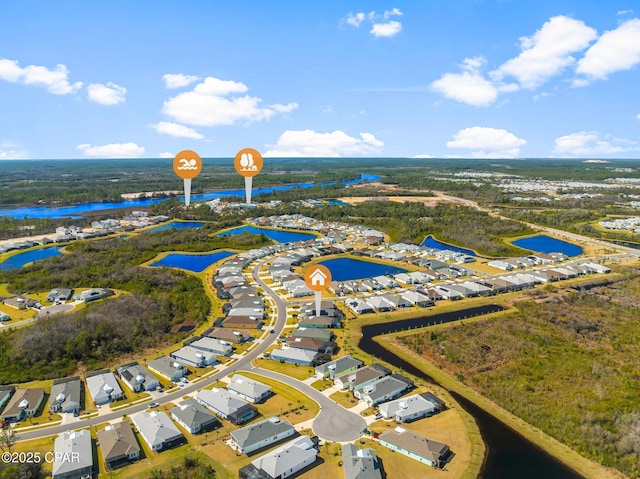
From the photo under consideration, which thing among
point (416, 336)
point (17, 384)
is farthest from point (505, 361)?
point (17, 384)

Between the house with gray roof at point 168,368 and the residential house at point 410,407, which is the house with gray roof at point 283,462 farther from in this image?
the house with gray roof at point 168,368

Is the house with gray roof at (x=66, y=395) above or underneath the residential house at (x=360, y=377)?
underneath

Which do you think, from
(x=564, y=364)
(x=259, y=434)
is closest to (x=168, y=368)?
(x=259, y=434)

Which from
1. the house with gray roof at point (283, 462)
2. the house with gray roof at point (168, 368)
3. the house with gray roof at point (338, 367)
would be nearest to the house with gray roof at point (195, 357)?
the house with gray roof at point (168, 368)

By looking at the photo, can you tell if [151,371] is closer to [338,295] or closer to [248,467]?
[248,467]

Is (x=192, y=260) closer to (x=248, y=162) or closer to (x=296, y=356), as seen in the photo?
(x=296, y=356)

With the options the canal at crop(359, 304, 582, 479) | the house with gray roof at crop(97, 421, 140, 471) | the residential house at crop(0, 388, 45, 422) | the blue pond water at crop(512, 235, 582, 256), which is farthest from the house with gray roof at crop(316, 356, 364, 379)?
the blue pond water at crop(512, 235, 582, 256)
